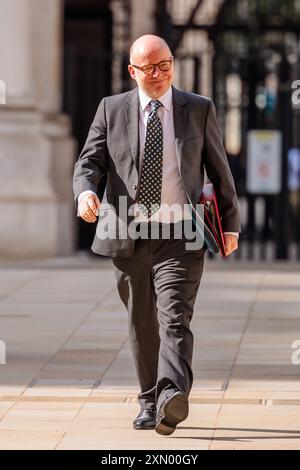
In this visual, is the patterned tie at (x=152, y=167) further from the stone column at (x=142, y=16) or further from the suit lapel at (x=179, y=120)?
the stone column at (x=142, y=16)

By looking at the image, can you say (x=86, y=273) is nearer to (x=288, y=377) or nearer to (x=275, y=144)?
(x=275, y=144)

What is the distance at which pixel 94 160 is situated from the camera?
729cm

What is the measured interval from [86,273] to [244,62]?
3391 millimetres

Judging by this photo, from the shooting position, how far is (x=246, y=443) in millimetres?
6941

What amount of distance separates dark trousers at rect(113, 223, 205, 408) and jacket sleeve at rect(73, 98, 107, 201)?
376 millimetres

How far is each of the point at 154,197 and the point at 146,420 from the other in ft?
3.57

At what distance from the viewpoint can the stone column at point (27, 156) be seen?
16.7 m

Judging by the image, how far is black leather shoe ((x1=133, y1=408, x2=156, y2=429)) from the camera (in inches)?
287

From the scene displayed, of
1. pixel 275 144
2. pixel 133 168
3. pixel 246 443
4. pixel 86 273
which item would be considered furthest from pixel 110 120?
pixel 275 144

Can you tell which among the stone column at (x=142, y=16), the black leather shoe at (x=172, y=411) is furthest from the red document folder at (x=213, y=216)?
the stone column at (x=142, y=16)

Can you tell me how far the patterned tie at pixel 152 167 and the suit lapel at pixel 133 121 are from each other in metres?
0.06

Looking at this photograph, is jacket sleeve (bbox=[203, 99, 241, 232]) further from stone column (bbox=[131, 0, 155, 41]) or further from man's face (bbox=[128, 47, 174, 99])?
stone column (bbox=[131, 0, 155, 41])

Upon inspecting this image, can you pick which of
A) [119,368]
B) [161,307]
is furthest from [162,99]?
[119,368]

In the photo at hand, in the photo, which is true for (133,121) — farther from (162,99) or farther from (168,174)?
(168,174)
